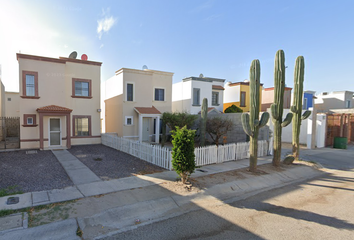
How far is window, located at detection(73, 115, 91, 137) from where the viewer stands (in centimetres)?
1512

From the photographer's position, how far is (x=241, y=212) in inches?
206

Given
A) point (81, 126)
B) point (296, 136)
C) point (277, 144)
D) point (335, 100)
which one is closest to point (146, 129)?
point (81, 126)

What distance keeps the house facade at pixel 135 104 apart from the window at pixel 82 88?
249 cm

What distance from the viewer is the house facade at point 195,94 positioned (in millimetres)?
21250

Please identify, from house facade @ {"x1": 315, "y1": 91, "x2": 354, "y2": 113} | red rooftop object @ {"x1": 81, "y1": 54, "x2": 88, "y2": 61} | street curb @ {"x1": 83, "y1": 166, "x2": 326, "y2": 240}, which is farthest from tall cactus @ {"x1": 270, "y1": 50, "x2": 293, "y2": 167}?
house facade @ {"x1": 315, "y1": 91, "x2": 354, "y2": 113}

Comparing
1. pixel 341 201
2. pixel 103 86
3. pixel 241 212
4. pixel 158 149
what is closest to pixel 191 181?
pixel 241 212

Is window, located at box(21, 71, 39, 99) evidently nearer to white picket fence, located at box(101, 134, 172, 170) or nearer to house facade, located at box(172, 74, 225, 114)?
white picket fence, located at box(101, 134, 172, 170)

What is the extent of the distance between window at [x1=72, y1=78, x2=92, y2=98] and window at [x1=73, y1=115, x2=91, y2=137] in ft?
5.52

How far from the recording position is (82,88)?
50.4ft

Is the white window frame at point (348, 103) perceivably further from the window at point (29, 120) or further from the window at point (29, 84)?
the window at point (29, 120)

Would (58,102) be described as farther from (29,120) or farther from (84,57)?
(84,57)

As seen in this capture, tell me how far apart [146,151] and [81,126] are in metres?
7.73

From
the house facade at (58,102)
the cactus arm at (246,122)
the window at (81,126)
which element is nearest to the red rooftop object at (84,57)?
the house facade at (58,102)

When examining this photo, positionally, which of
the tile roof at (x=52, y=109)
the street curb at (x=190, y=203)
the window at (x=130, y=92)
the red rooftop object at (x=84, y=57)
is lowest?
the street curb at (x=190, y=203)
